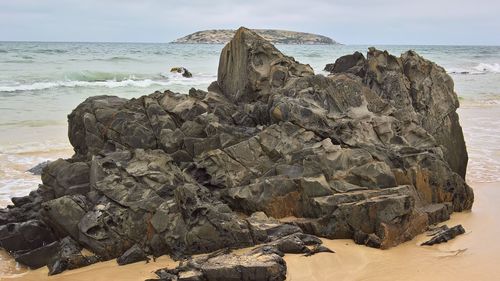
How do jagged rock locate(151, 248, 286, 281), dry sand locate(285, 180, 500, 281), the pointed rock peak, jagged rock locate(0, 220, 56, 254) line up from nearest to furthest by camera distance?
jagged rock locate(151, 248, 286, 281)
dry sand locate(285, 180, 500, 281)
jagged rock locate(0, 220, 56, 254)
the pointed rock peak

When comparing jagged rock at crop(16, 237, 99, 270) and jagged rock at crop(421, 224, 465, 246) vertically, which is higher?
jagged rock at crop(421, 224, 465, 246)

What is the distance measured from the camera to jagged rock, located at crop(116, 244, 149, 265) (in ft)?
22.1

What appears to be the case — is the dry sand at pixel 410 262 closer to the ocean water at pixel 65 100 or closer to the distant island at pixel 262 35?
the ocean water at pixel 65 100

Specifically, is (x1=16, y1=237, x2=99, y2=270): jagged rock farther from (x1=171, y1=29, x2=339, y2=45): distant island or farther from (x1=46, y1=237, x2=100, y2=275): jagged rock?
(x1=171, y1=29, x2=339, y2=45): distant island

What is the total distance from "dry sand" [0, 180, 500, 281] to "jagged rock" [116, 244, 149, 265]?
0.10m

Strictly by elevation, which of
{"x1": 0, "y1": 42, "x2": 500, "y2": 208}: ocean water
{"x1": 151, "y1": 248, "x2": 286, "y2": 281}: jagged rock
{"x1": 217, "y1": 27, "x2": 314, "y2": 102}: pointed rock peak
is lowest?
{"x1": 0, "y1": 42, "x2": 500, "y2": 208}: ocean water

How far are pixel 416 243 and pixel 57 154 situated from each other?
1014 centimetres

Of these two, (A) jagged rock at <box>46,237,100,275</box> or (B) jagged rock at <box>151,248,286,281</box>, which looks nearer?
(B) jagged rock at <box>151,248,286,281</box>

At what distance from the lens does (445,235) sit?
7.29 m

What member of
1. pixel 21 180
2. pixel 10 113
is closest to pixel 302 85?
pixel 21 180

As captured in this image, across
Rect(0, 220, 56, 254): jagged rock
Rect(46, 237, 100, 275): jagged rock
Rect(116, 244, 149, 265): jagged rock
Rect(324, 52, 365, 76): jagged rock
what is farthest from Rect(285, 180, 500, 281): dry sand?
Rect(324, 52, 365, 76): jagged rock

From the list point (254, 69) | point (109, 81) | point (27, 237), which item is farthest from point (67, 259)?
point (109, 81)

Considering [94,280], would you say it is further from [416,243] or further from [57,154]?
[57,154]

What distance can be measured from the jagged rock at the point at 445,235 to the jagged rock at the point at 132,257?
12.0 feet
